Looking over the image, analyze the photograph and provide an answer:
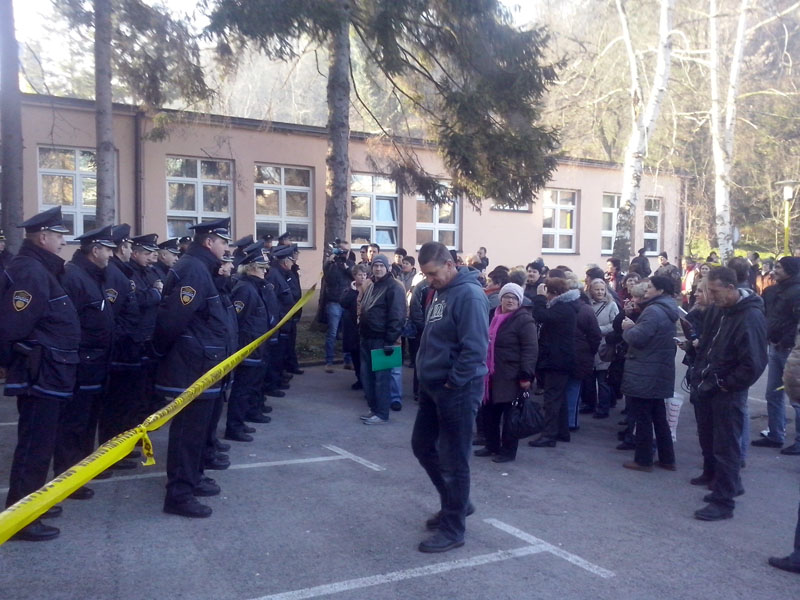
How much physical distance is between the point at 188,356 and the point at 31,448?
1176 mm

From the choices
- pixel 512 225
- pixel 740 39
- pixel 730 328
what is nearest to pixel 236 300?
pixel 730 328

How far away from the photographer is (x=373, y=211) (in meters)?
20.3

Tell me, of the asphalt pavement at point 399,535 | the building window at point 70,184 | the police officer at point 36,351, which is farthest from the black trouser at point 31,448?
the building window at point 70,184

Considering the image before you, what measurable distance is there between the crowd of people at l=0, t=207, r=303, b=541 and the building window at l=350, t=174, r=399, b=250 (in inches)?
502

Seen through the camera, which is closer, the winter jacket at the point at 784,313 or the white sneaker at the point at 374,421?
the winter jacket at the point at 784,313

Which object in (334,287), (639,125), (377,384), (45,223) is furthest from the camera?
(639,125)

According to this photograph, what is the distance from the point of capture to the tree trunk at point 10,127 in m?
11.3

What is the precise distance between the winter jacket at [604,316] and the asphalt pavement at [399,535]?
1.57m

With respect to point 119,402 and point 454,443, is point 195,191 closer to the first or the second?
point 119,402

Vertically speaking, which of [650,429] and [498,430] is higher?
[650,429]

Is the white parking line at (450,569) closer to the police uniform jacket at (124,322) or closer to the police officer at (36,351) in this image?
the police officer at (36,351)

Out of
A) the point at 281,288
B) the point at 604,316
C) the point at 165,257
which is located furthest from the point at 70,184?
the point at 604,316

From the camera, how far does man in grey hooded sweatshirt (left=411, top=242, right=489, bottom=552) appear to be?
4.92 meters

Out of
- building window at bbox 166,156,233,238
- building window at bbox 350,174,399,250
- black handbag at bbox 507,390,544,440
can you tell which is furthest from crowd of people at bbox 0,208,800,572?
building window at bbox 350,174,399,250
